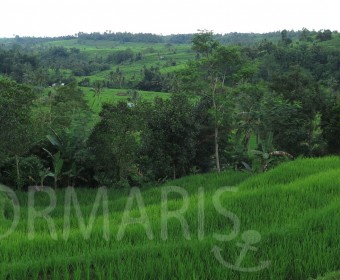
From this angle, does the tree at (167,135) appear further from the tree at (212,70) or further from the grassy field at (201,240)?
the grassy field at (201,240)

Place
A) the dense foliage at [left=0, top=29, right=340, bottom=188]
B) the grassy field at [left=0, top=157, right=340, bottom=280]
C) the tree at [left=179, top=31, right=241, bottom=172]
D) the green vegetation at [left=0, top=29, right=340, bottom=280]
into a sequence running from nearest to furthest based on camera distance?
the grassy field at [left=0, top=157, right=340, bottom=280] → the green vegetation at [left=0, top=29, right=340, bottom=280] → the dense foliage at [left=0, top=29, right=340, bottom=188] → the tree at [left=179, top=31, right=241, bottom=172]

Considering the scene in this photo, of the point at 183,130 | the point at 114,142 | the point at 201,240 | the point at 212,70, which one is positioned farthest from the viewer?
the point at 212,70

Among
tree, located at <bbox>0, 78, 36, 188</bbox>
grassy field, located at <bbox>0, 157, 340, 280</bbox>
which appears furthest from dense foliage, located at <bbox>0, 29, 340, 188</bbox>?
grassy field, located at <bbox>0, 157, 340, 280</bbox>

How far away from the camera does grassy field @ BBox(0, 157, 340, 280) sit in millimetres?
5461

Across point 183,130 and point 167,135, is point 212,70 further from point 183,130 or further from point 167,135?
point 167,135

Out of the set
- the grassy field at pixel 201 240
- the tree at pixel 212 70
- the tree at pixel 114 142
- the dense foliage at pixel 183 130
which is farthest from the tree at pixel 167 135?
the grassy field at pixel 201 240

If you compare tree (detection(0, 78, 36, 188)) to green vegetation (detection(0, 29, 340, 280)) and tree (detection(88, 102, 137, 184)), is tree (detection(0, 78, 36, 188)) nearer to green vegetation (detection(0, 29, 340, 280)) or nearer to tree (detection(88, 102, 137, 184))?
green vegetation (detection(0, 29, 340, 280))

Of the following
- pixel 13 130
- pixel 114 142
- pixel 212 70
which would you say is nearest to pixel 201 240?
pixel 114 142

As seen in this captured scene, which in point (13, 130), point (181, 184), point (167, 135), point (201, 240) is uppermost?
point (13, 130)

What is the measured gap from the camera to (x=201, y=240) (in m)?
6.36

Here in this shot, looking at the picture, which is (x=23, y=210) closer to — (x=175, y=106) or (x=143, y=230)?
(x=143, y=230)

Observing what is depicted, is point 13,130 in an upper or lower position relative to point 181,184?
upper

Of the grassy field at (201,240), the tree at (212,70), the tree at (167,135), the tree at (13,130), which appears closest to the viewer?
the grassy field at (201,240)

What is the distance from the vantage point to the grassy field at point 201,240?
5461 millimetres
